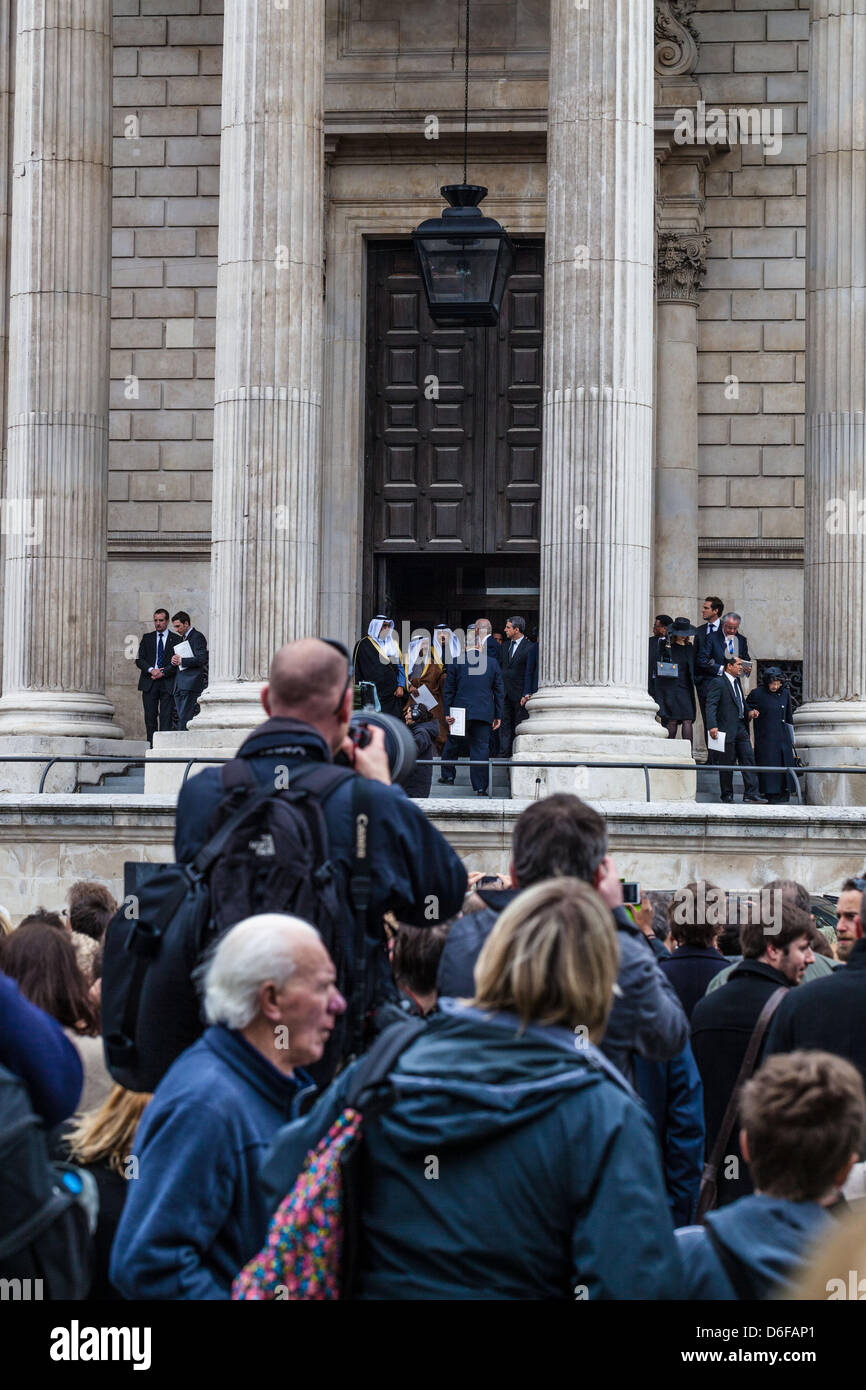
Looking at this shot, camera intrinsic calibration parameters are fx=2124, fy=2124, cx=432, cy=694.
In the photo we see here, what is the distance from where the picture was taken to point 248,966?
5.02 meters

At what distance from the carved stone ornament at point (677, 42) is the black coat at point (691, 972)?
61.1 feet

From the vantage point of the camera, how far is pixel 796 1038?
22.7ft

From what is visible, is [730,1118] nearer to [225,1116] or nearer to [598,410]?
[225,1116]

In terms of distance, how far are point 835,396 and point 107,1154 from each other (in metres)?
16.1

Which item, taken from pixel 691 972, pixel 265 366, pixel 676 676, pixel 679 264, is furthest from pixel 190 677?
pixel 691 972

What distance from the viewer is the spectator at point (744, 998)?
7.82 m

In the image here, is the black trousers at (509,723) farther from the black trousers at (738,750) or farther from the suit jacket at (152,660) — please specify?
the suit jacket at (152,660)

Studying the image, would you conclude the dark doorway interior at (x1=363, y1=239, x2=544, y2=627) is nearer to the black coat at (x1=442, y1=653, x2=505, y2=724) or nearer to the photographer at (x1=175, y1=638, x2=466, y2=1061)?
the black coat at (x1=442, y1=653, x2=505, y2=724)

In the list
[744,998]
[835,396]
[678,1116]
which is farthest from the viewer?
[835,396]

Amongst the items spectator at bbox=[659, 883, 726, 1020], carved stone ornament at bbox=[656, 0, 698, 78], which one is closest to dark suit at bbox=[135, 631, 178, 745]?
carved stone ornament at bbox=[656, 0, 698, 78]

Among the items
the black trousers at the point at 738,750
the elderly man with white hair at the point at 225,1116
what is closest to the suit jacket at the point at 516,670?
the black trousers at the point at 738,750

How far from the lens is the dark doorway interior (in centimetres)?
2573

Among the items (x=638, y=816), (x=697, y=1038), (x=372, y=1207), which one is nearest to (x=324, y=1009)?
(x=372, y=1207)

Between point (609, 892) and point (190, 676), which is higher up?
point (190, 676)
